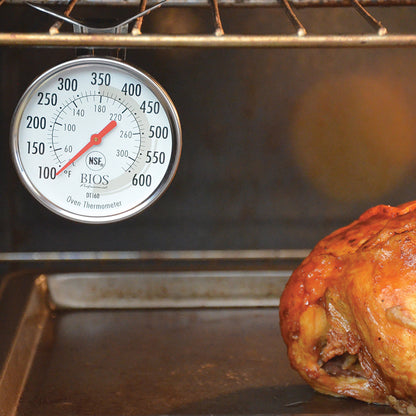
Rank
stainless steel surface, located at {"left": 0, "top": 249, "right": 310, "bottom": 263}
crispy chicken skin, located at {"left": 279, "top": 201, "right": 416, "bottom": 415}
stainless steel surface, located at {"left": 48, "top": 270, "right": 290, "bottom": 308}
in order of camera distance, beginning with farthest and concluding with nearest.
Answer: stainless steel surface, located at {"left": 0, "top": 249, "right": 310, "bottom": 263}, stainless steel surface, located at {"left": 48, "top": 270, "right": 290, "bottom": 308}, crispy chicken skin, located at {"left": 279, "top": 201, "right": 416, "bottom": 415}

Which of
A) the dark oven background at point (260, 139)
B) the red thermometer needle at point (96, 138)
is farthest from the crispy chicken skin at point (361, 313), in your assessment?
the dark oven background at point (260, 139)

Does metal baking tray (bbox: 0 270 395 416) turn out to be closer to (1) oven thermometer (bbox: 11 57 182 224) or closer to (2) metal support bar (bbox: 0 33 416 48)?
(1) oven thermometer (bbox: 11 57 182 224)

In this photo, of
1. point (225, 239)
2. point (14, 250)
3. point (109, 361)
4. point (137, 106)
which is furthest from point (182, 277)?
point (137, 106)

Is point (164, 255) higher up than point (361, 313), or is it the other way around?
point (361, 313)

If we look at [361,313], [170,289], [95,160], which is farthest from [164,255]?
[361,313]

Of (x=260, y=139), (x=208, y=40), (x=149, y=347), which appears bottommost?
→ (x=149, y=347)

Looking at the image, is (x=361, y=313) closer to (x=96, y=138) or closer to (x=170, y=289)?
(x=96, y=138)

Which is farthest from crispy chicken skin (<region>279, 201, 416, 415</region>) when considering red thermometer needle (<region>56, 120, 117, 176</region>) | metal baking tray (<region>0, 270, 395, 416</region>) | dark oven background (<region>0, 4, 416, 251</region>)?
dark oven background (<region>0, 4, 416, 251</region>)

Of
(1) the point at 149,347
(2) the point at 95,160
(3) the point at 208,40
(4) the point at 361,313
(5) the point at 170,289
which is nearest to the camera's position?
(3) the point at 208,40
